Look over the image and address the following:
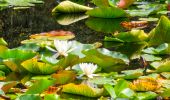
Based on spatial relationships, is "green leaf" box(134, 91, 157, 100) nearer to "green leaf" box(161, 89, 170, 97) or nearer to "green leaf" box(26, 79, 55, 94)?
"green leaf" box(161, 89, 170, 97)

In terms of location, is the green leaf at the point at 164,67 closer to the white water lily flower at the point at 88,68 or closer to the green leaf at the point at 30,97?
the white water lily flower at the point at 88,68

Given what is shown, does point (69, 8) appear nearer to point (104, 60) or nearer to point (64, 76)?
point (104, 60)

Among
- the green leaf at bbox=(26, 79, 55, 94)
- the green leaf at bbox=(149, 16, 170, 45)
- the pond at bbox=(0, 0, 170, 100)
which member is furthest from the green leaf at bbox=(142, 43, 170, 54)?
the green leaf at bbox=(26, 79, 55, 94)

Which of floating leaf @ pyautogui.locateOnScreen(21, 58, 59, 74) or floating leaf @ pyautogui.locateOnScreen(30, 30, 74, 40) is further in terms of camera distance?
floating leaf @ pyautogui.locateOnScreen(30, 30, 74, 40)

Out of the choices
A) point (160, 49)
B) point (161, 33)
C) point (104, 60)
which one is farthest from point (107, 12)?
point (104, 60)

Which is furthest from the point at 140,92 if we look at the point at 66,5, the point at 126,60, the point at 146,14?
the point at 66,5

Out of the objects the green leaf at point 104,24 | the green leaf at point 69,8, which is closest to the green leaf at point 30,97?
the green leaf at point 104,24
